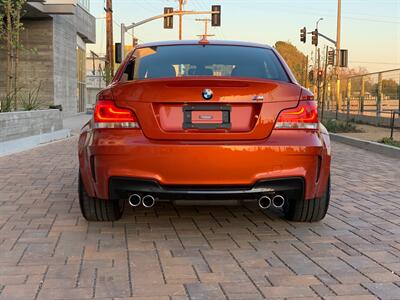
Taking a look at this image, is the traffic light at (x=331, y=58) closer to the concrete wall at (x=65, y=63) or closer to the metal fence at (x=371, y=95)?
the metal fence at (x=371, y=95)

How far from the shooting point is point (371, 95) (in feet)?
79.0

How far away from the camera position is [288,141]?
420cm

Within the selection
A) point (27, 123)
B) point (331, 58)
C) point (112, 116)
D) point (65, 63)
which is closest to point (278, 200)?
point (112, 116)

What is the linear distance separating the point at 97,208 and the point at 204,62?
169 centimetres

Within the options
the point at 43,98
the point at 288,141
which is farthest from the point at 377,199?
the point at 43,98

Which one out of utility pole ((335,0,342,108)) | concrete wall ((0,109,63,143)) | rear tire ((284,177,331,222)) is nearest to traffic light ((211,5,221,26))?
utility pole ((335,0,342,108))

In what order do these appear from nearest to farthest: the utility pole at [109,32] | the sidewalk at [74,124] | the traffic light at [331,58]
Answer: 1. the sidewalk at [74,124]
2. the utility pole at [109,32]
3. the traffic light at [331,58]

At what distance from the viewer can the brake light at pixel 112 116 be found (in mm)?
4219

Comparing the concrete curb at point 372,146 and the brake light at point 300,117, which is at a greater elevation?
the brake light at point 300,117

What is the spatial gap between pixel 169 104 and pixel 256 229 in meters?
1.48

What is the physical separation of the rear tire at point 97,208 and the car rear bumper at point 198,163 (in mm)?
579

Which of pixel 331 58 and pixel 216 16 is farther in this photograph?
pixel 331 58

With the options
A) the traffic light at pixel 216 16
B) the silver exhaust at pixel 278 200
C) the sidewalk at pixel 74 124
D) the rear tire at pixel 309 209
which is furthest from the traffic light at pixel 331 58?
the silver exhaust at pixel 278 200

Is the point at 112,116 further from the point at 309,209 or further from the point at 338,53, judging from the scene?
the point at 338,53
